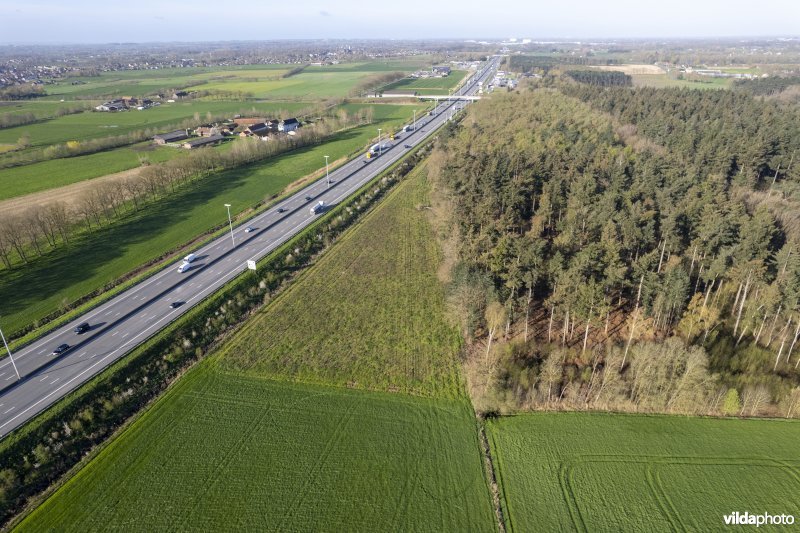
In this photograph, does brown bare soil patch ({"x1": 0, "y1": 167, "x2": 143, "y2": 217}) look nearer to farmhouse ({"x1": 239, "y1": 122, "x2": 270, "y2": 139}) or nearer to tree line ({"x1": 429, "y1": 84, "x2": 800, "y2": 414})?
farmhouse ({"x1": 239, "y1": 122, "x2": 270, "y2": 139})

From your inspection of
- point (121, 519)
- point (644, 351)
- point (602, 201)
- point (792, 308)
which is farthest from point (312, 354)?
point (792, 308)

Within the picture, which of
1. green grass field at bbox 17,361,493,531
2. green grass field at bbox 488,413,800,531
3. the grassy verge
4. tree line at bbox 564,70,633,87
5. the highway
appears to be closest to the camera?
green grass field at bbox 488,413,800,531

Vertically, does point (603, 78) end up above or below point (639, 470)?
above

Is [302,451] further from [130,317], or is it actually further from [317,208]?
[317,208]

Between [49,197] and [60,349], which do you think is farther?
[49,197]

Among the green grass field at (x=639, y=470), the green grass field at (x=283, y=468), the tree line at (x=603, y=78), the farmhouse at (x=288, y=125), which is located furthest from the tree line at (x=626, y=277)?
the tree line at (x=603, y=78)

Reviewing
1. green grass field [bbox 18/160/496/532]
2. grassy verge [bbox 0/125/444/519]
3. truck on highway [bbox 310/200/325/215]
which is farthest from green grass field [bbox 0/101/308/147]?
green grass field [bbox 18/160/496/532]

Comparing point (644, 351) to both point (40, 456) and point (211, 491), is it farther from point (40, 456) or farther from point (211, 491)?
point (40, 456)

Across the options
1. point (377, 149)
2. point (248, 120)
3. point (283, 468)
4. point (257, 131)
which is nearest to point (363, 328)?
point (283, 468)
